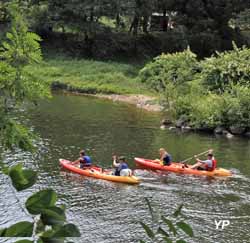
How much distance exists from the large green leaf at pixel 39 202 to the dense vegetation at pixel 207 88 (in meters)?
27.6

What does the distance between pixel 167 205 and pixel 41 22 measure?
31109mm

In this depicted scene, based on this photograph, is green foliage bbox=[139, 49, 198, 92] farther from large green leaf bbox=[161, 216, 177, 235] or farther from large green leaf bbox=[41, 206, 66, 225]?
large green leaf bbox=[41, 206, 66, 225]

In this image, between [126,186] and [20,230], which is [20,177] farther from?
[126,186]

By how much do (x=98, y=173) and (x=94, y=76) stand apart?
74.9 feet

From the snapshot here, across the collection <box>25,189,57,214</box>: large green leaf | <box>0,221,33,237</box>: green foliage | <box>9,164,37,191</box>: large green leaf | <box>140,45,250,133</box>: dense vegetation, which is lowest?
<box>140,45,250,133</box>: dense vegetation

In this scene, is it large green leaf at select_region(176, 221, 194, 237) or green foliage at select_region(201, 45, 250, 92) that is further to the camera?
green foliage at select_region(201, 45, 250, 92)

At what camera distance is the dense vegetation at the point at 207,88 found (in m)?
29.3

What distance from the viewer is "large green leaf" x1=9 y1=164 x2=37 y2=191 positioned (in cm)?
196

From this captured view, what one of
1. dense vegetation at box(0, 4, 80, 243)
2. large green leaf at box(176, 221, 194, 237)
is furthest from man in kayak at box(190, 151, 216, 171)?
large green leaf at box(176, 221, 194, 237)

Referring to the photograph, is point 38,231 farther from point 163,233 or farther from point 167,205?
point 167,205

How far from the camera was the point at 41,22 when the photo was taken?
1789 inches

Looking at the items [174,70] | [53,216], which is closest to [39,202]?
[53,216]

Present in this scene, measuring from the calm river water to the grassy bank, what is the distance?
23.1 feet

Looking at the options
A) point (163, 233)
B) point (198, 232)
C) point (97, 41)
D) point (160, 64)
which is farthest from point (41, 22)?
point (163, 233)
